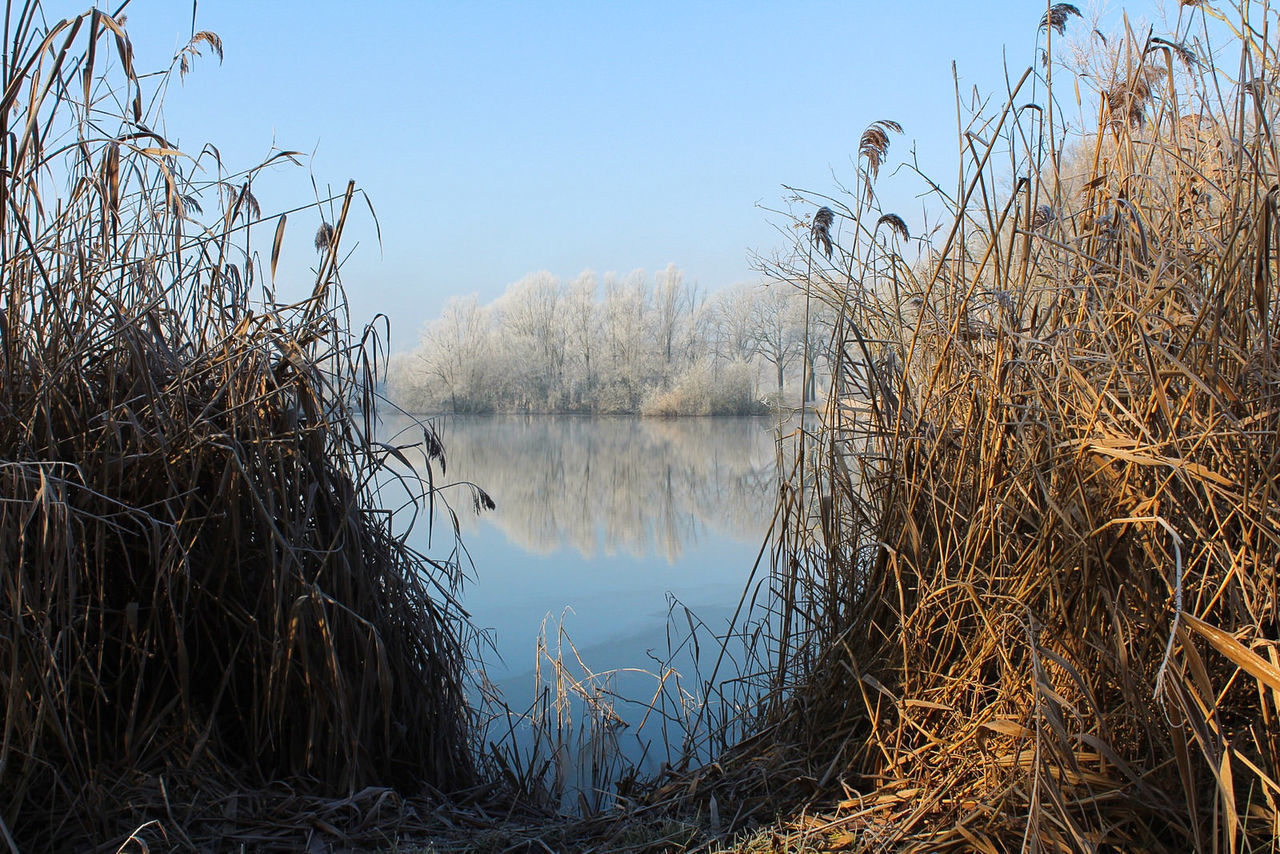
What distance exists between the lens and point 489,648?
3703 millimetres

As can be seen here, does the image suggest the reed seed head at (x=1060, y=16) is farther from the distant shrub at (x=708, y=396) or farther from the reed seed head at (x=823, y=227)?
the distant shrub at (x=708, y=396)

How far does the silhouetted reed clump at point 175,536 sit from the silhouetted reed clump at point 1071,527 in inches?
31.1

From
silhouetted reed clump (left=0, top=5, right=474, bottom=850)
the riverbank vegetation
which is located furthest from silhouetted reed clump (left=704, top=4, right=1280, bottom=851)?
silhouetted reed clump (left=0, top=5, right=474, bottom=850)

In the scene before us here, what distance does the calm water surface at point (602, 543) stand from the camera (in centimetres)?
391

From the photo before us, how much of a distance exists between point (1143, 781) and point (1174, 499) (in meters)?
0.41

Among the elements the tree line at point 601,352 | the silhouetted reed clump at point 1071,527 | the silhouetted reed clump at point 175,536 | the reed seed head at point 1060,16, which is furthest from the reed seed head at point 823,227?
the tree line at point 601,352

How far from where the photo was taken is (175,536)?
1481mm

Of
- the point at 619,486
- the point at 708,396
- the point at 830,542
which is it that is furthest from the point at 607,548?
the point at 708,396

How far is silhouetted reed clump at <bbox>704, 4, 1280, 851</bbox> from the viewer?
1.24 m

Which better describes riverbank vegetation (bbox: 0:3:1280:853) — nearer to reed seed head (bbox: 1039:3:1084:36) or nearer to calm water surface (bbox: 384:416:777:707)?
Result: reed seed head (bbox: 1039:3:1084:36)

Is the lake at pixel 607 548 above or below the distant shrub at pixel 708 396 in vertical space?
below

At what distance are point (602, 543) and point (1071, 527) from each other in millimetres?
5055

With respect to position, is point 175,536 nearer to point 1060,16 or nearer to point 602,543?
point 1060,16

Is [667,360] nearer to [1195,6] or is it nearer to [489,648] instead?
[489,648]
